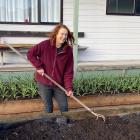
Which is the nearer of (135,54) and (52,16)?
(52,16)

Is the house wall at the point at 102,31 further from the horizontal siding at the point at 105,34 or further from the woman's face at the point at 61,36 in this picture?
the woman's face at the point at 61,36

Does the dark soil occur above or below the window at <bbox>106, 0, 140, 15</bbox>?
below

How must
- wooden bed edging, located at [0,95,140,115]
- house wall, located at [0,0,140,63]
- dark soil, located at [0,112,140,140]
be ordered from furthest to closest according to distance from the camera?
1. house wall, located at [0,0,140,63]
2. wooden bed edging, located at [0,95,140,115]
3. dark soil, located at [0,112,140,140]

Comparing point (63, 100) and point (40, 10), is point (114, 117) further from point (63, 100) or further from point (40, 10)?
point (40, 10)

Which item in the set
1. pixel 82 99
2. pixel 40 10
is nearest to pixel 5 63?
pixel 40 10

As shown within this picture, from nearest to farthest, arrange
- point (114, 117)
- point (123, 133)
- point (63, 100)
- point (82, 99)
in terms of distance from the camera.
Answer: point (123, 133), point (114, 117), point (63, 100), point (82, 99)

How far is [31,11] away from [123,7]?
2.41 m

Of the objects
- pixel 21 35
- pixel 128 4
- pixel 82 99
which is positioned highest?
pixel 128 4

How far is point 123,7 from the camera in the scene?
420 inches

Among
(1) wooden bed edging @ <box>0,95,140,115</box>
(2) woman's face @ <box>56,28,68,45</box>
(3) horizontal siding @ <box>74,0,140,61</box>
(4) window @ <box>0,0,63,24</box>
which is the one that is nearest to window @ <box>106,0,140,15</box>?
(3) horizontal siding @ <box>74,0,140,61</box>

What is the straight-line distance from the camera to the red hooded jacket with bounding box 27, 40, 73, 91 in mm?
4953

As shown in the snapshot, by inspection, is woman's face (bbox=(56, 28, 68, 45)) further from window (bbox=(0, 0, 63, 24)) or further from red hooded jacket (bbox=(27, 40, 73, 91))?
window (bbox=(0, 0, 63, 24))

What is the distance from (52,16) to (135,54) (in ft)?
8.01

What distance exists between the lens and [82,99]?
6.61 m
